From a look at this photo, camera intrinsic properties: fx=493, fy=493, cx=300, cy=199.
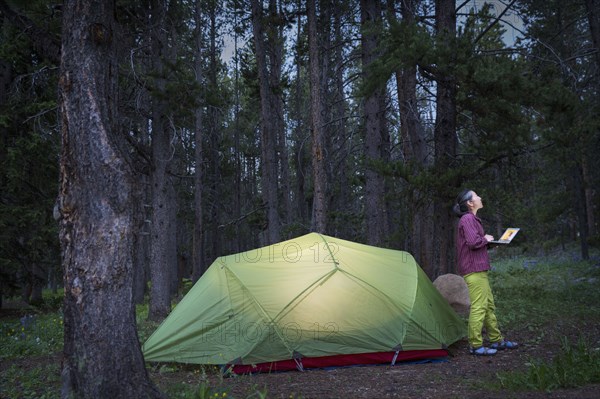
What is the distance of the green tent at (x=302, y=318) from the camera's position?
Result: 6168 mm

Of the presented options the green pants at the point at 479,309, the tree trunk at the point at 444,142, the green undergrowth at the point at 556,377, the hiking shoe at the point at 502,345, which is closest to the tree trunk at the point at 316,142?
the tree trunk at the point at 444,142

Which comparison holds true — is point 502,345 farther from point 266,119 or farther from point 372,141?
point 266,119

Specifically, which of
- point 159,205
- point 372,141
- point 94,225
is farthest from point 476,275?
point 159,205

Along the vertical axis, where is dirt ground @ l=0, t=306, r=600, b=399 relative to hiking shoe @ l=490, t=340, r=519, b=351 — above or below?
below

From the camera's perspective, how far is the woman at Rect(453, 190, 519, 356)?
255 inches

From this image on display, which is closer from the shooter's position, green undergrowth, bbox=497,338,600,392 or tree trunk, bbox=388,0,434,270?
green undergrowth, bbox=497,338,600,392

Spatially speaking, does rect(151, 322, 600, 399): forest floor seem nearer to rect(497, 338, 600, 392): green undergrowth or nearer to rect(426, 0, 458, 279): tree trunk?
rect(497, 338, 600, 392): green undergrowth

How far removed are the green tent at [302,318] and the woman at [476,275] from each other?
46 cm

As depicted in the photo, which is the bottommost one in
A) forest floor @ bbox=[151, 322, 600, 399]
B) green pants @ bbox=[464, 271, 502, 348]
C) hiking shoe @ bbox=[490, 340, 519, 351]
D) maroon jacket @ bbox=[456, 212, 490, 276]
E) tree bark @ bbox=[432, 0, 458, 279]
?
forest floor @ bbox=[151, 322, 600, 399]

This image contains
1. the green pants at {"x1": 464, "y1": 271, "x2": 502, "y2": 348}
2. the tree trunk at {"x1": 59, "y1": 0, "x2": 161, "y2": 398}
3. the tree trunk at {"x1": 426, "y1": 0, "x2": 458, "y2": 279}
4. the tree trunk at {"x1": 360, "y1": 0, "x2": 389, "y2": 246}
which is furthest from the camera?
the tree trunk at {"x1": 360, "y1": 0, "x2": 389, "y2": 246}

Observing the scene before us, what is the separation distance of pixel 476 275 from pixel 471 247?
1.24ft

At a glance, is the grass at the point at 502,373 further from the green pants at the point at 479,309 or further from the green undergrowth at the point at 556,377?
the green pants at the point at 479,309

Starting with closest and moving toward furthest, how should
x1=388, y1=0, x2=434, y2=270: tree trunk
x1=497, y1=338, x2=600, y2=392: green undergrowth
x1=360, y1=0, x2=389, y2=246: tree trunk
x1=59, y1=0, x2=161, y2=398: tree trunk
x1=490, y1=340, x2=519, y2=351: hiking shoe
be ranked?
x1=59, y1=0, x2=161, y2=398: tree trunk, x1=497, y1=338, x2=600, y2=392: green undergrowth, x1=490, y1=340, x2=519, y2=351: hiking shoe, x1=388, y1=0, x2=434, y2=270: tree trunk, x1=360, y1=0, x2=389, y2=246: tree trunk

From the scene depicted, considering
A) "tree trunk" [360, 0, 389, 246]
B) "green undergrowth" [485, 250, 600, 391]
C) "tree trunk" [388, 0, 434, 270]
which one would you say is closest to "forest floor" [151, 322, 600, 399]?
"green undergrowth" [485, 250, 600, 391]
